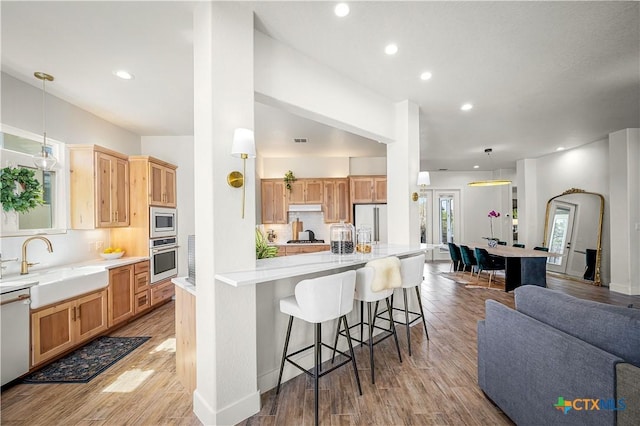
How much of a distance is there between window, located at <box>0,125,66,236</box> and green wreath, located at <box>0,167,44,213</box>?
0.37 meters

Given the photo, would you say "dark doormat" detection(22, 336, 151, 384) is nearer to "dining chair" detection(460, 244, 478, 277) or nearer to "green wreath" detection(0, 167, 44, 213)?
"green wreath" detection(0, 167, 44, 213)

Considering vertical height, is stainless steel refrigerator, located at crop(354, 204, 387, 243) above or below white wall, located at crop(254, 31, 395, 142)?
below

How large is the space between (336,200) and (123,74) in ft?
14.7

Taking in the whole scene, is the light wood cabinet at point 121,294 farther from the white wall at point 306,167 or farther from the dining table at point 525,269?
the dining table at point 525,269

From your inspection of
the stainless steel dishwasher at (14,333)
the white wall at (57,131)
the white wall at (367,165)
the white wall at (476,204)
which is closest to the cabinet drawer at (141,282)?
the white wall at (57,131)

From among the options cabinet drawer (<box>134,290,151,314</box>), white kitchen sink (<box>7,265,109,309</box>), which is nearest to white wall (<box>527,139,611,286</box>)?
cabinet drawer (<box>134,290,151,314</box>)

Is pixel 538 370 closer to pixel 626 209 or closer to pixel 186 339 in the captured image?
pixel 186 339

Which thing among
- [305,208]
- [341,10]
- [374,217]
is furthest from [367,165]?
[341,10]

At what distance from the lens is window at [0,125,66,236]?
2955 mm

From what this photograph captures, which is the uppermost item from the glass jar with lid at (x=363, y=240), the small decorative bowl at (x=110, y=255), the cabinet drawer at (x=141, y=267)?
the glass jar with lid at (x=363, y=240)

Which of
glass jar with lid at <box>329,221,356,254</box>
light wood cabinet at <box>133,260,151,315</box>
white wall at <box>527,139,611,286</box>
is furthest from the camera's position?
white wall at <box>527,139,611,286</box>

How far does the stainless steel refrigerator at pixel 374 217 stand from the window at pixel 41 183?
199 inches

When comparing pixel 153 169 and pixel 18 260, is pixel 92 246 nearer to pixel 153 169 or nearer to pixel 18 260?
pixel 18 260

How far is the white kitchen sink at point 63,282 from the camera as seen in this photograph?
2562 millimetres
